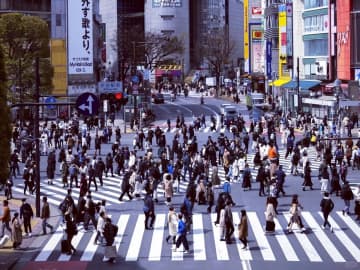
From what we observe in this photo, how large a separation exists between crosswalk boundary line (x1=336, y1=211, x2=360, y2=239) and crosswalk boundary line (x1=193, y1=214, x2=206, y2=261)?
14.8 ft

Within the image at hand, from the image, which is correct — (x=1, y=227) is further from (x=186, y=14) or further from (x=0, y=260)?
(x=186, y=14)

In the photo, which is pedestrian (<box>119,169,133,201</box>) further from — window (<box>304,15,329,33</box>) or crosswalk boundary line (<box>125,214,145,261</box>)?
window (<box>304,15,329,33</box>)

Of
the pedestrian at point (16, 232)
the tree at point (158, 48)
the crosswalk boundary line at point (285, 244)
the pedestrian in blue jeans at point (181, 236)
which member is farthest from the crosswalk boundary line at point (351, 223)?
the tree at point (158, 48)

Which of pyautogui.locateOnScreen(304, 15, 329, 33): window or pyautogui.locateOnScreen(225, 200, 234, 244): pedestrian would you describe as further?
pyautogui.locateOnScreen(304, 15, 329, 33): window

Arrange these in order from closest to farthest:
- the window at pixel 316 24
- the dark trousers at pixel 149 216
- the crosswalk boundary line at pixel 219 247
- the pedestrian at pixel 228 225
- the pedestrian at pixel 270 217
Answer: the crosswalk boundary line at pixel 219 247 → the pedestrian at pixel 228 225 → the pedestrian at pixel 270 217 → the dark trousers at pixel 149 216 → the window at pixel 316 24

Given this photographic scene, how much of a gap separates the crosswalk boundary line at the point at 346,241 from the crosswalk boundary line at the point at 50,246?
8.03m

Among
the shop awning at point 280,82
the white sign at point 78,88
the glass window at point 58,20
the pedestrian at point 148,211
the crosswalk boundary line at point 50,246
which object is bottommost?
the crosswalk boundary line at point 50,246

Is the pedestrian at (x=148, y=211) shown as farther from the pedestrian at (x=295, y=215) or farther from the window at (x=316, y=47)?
the window at (x=316, y=47)

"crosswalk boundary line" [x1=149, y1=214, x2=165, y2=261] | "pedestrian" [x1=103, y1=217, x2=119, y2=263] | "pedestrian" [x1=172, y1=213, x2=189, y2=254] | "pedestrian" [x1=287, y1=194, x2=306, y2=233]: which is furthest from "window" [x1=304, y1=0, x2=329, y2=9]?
"pedestrian" [x1=103, y1=217, x2=119, y2=263]

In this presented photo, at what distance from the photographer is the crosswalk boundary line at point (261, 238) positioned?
71.6ft

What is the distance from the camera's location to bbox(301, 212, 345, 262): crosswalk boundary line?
21719 millimetres

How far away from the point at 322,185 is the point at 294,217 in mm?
6690

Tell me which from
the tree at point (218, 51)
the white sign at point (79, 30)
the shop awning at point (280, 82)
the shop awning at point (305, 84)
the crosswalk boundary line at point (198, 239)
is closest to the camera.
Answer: the crosswalk boundary line at point (198, 239)

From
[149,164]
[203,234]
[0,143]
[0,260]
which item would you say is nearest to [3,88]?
[0,143]
